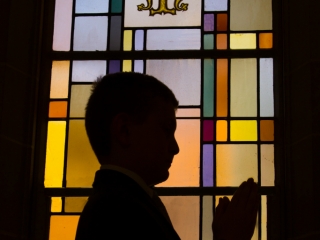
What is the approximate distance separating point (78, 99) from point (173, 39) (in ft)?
1.86

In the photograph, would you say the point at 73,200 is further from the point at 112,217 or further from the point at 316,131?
the point at 112,217

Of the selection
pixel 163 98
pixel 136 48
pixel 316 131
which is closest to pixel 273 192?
pixel 316 131

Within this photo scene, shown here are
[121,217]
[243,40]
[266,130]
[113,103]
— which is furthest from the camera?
[243,40]

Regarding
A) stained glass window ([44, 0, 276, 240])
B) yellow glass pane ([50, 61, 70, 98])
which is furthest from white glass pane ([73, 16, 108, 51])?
yellow glass pane ([50, 61, 70, 98])

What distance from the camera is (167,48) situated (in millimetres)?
3695

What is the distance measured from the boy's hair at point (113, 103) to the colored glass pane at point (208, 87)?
1.86m

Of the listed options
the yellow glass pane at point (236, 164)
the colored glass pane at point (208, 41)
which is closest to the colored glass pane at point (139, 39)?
the colored glass pane at point (208, 41)

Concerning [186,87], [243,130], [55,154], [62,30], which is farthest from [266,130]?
[62,30]

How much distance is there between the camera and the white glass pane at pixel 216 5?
3704 millimetres

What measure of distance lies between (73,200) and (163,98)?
1.90m

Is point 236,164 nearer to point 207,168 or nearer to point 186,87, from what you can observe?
point 207,168

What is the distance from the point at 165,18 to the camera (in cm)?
375

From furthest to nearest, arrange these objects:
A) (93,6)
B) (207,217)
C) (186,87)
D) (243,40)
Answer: (93,6) < (243,40) < (186,87) < (207,217)

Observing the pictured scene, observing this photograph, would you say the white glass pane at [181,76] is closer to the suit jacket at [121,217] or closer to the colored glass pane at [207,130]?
the colored glass pane at [207,130]
